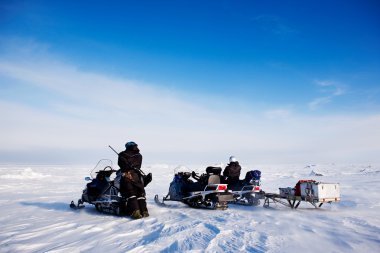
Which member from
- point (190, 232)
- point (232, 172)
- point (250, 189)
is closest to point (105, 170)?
point (190, 232)

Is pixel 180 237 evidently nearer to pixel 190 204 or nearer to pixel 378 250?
pixel 378 250

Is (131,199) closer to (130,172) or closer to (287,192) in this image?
(130,172)

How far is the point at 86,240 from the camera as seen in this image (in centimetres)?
516

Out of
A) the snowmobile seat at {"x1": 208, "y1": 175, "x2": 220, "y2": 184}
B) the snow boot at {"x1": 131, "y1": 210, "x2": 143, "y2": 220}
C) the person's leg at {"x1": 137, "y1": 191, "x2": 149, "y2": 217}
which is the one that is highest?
the snowmobile seat at {"x1": 208, "y1": 175, "x2": 220, "y2": 184}

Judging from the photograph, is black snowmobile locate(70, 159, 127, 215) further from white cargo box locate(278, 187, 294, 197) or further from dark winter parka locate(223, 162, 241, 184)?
white cargo box locate(278, 187, 294, 197)

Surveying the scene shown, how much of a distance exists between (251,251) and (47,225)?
4.41m

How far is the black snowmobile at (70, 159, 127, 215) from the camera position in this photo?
7790 millimetres

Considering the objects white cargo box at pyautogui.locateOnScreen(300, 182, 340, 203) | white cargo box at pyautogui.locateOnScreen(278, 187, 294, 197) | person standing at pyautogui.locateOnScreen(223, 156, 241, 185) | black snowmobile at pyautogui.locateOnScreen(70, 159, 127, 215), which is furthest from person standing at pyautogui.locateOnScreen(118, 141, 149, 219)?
white cargo box at pyautogui.locateOnScreen(300, 182, 340, 203)

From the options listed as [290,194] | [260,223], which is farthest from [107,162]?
[290,194]

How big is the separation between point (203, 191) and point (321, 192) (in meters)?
3.25

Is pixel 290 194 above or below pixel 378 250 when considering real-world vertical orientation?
above

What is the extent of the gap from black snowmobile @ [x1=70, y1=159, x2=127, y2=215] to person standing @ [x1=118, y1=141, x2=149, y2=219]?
0.28 metres

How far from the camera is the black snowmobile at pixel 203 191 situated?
881 cm

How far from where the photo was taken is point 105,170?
869cm
